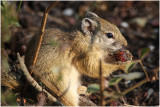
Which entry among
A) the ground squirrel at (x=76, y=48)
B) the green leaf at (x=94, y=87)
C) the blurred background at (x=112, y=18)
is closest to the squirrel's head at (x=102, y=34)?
the ground squirrel at (x=76, y=48)

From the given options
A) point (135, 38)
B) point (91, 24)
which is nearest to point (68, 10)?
point (135, 38)

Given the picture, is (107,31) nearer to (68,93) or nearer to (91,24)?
(91,24)

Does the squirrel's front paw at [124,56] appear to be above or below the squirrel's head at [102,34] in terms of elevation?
below

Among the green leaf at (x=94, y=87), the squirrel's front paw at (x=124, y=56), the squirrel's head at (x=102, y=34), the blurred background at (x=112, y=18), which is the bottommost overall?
the green leaf at (x=94, y=87)

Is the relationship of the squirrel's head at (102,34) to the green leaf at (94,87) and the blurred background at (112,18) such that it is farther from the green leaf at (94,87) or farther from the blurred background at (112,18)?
the blurred background at (112,18)

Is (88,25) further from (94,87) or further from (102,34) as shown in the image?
(94,87)

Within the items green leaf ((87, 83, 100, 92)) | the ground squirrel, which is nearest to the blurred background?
the ground squirrel

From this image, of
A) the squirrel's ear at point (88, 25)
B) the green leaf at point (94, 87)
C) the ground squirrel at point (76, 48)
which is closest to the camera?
the green leaf at point (94, 87)
